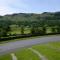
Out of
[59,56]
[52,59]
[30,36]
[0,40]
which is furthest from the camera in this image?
[30,36]

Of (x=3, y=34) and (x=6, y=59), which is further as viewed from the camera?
(x=3, y=34)

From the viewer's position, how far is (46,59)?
33688 millimetres

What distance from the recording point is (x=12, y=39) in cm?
6862

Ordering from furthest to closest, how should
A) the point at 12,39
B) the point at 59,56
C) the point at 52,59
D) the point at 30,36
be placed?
1. the point at 30,36
2. the point at 12,39
3. the point at 59,56
4. the point at 52,59

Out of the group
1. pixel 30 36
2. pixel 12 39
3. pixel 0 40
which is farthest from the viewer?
pixel 30 36

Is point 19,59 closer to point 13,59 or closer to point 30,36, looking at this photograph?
point 13,59

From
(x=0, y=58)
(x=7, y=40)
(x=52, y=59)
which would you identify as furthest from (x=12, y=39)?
(x=52, y=59)

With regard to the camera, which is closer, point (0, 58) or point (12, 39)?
point (0, 58)

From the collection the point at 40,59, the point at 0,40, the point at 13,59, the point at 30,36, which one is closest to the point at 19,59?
the point at 13,59

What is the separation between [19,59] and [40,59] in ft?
11.7

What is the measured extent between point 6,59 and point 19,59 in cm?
234

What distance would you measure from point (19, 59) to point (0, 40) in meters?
30.4

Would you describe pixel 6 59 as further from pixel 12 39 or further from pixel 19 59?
pixel 12 39

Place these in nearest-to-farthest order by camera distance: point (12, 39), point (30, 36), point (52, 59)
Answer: point (52, 59) → point (12, 39) → point (30, 36)
